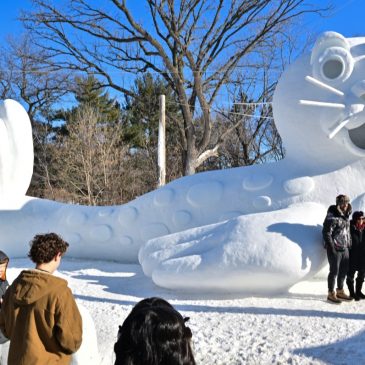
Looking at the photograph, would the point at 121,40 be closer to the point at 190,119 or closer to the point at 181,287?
the point at 190,119

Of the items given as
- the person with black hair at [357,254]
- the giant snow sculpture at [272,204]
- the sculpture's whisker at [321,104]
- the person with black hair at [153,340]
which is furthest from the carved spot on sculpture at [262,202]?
the person with black hair at [153,340]

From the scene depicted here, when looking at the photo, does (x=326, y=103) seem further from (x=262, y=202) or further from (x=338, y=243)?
(x=338, y=243)

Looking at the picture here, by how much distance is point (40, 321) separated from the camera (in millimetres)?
1970

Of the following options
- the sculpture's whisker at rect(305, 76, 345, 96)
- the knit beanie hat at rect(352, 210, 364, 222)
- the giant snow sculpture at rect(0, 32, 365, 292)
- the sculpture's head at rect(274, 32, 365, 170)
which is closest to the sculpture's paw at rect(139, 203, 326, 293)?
the giant snow sculpture at rect(0, 32, 365, 292)

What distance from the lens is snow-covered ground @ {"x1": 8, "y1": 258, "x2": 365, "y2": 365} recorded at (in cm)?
310

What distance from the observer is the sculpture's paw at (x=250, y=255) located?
4.04 m

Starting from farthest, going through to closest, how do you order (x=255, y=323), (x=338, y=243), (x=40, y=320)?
(x=338, y=243)
(x=255, y=323)
(x=40, y=320)

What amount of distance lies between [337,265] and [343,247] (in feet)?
0.57

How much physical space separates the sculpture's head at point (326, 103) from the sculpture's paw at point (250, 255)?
2.25 feet

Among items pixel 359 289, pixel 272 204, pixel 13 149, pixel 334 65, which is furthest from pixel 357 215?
pixel 13 149

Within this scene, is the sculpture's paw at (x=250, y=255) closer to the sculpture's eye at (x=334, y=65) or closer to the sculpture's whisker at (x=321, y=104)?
the sculpture's whisker at (x=321, y=104)

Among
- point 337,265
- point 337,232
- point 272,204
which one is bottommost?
point 337,265

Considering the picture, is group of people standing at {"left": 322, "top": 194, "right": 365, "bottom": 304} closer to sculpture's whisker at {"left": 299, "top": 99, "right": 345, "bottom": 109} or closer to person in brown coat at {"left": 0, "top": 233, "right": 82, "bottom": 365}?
sculpture's whisker at {"left": 299, "top": 99, "right": 345, "bottom": 109}

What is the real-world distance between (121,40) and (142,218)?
12218 mm
